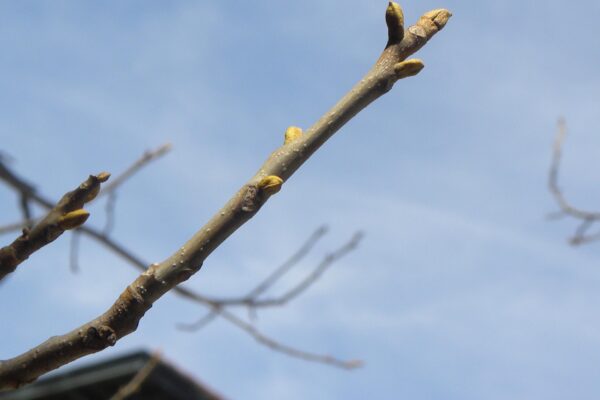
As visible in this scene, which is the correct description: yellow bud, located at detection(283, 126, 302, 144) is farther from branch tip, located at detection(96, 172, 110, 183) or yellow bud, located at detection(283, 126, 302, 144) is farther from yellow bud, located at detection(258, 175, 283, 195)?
branch tip, located at detection(96, 172, 110, 183)

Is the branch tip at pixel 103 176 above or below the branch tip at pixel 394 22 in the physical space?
below

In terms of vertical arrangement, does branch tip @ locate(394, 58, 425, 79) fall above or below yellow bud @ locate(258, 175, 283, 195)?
above

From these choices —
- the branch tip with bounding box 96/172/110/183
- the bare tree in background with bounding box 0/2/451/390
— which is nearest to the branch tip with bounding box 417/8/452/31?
the bare tree in background with bounding box 0/2/451/390

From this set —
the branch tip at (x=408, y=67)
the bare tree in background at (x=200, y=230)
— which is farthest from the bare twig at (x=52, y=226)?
the branch tip at (x=408, y=67)

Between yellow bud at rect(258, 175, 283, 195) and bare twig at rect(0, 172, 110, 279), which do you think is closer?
yellow bud at rect(258, 175, 283, 195)

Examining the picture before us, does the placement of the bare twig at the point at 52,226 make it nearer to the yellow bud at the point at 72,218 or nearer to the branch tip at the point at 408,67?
the yellow bud at the point at 72,218

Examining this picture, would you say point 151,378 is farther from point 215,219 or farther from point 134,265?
point 215,219

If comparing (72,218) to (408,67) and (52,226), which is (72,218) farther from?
(408,67)

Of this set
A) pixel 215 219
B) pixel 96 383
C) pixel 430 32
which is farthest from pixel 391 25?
pixel 96 383
